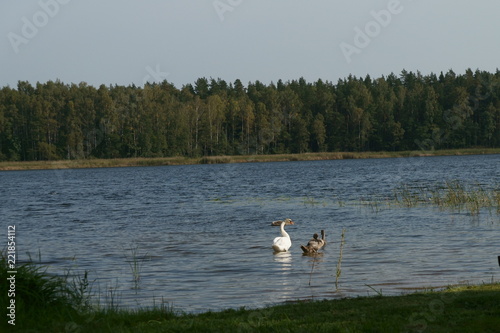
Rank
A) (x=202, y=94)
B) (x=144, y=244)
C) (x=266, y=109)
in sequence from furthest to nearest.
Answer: (x=202, y=94) → (x=266, y=109) → (x=144, y=244)

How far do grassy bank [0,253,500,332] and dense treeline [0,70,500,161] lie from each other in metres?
106

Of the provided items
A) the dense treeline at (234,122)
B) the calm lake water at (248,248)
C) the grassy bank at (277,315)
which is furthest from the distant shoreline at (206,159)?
the grassy bank at (277,315)

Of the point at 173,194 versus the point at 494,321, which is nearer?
the point at 494,321

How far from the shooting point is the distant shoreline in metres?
105

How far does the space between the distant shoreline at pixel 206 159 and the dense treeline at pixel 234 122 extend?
12.5 feet

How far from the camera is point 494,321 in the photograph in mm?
8445

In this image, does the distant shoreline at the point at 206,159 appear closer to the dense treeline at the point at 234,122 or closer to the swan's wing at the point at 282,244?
the dense treeline at the point at 234,122

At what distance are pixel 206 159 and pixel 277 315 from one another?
94084mm

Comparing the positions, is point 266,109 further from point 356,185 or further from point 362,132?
point 356,185

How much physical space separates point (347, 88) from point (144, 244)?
410ft

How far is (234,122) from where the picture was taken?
128250 mm

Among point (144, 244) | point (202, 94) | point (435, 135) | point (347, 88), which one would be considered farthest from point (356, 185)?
point (202, 94)

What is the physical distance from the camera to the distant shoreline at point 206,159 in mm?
104738

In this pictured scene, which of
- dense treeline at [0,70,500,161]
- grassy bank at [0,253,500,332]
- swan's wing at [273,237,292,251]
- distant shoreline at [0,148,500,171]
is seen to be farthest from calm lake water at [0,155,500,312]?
dense treeline at [0,70,500,161]
